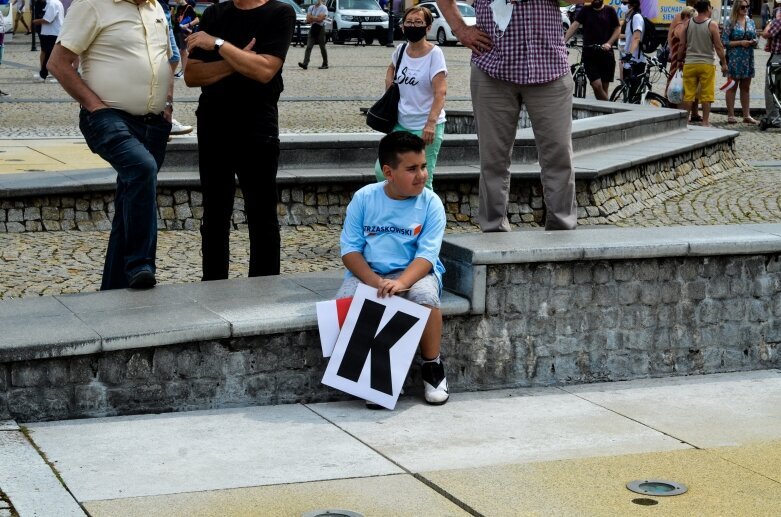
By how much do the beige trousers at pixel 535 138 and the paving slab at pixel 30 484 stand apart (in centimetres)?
297

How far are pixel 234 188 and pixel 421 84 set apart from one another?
6.74 feet

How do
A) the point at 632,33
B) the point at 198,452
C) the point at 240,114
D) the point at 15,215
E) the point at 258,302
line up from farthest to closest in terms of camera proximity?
the point at 632,33
the point at 15,215
the point at 240,114
the point at 258,302
the point at 198,452

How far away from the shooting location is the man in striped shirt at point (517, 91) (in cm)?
681

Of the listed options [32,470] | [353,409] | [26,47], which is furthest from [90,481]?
[26,47]

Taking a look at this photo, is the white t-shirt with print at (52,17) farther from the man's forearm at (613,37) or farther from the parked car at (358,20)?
the parked car at (358,20)

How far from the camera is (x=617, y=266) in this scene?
20.7ft

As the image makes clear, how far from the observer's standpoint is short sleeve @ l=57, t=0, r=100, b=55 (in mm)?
6082

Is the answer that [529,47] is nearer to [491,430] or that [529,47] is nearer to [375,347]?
[375,347]

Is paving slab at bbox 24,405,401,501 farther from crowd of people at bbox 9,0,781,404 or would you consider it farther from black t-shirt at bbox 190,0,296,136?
black t-shirt at bbox 190,0,296,136

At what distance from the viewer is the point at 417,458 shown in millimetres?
4945

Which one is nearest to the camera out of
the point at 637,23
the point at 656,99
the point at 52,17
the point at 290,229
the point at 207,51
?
the point at 207,51

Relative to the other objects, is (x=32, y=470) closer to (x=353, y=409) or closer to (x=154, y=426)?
(x=154, y=426)

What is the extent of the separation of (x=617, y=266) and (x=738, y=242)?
628 millimetres

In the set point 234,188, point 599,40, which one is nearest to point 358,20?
point 599,40
